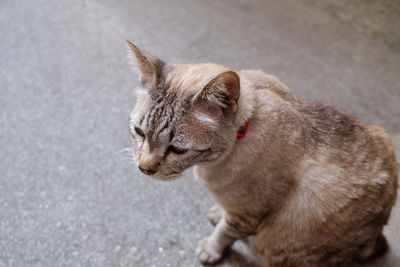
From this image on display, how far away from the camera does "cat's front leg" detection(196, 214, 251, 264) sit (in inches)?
67.1

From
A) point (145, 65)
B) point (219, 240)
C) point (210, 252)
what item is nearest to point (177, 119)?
point (145, 65)

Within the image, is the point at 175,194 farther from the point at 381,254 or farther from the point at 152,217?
the point at 381,254

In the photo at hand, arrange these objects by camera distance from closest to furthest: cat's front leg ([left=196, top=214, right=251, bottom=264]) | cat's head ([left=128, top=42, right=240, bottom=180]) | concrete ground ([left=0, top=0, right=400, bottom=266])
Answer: cat's head ([left=128, top=42, right=240, bottom=180]), cat's front leg ([left=196, top=214, right=251, bottom=264]), concrete ground ([left=0, top=0, right=400, bottom=266])

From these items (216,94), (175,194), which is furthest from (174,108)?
(175,194)

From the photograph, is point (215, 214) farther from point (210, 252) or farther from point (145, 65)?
point (145, 65)

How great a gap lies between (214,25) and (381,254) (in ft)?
8.44

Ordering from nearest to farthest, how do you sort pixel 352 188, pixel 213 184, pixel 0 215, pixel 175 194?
pixel 352 188 → pixel 213 184 → pixel 0 215 → pixel 175 194

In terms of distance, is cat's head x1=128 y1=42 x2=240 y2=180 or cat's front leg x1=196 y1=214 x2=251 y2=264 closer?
cat's head x1=128 y1=42 x2=240 y2=180

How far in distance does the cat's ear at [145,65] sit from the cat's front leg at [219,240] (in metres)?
0.84

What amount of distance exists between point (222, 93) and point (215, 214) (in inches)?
43.3

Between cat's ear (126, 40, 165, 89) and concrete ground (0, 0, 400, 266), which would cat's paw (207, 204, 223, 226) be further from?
cat's ear (126, 40, 165, 89)

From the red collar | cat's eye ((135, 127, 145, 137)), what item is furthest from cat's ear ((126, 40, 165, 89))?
the red collar

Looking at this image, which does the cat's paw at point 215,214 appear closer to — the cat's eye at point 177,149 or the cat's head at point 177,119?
the cat's head at point 177,119

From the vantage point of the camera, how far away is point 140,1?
11.8 feet
